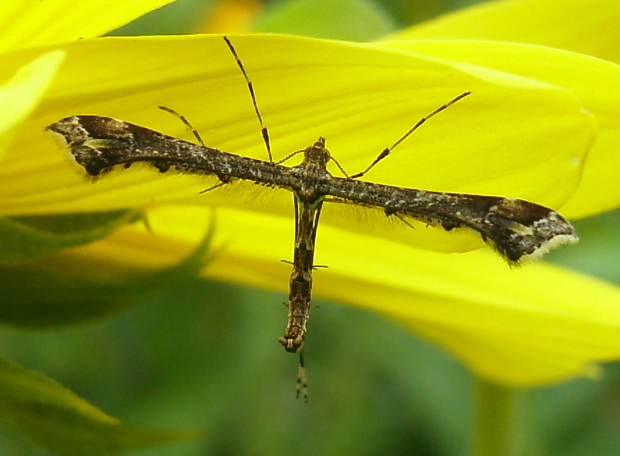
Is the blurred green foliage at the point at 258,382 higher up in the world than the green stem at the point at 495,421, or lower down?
lower down

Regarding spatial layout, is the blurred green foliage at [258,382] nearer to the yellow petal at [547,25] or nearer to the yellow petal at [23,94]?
the yellow petal at [547,25]

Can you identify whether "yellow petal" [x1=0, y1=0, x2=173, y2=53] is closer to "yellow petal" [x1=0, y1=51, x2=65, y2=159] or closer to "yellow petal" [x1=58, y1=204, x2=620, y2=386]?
"yellow petal" [x1=0, y1=51, x2=65, y2=159]

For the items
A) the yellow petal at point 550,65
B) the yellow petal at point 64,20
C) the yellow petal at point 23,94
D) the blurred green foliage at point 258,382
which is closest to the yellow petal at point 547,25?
the yellow petal at point 550,65

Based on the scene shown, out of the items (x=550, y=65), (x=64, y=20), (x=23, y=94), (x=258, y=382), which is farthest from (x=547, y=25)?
(x=258, y=382)

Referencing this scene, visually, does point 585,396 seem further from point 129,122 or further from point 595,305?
point 129,122

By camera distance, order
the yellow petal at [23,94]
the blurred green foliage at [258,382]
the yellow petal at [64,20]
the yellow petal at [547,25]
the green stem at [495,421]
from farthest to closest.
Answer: the blurred green foliage at [258,382] → the green stem at [495,421] → the yellow petal at [547,25] → the yellow petal at [64,20] → the yellow petal at [23,94]

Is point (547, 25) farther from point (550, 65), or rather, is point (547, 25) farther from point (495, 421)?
point (495, 421)

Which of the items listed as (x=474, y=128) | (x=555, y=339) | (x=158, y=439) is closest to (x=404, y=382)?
(x=555, y=339)
